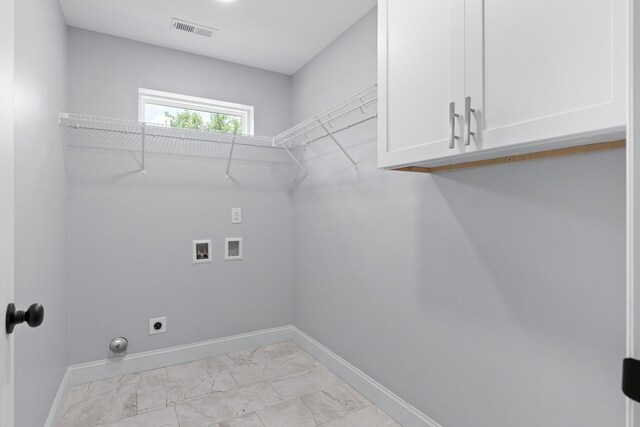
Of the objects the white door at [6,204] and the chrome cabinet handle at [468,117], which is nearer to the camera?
the white door at [6,204]

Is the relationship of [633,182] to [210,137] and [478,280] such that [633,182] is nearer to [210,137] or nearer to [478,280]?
[478,280]

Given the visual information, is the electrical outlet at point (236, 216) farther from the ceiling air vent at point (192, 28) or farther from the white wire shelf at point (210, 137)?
the ceiling air vent at point (192, 28)

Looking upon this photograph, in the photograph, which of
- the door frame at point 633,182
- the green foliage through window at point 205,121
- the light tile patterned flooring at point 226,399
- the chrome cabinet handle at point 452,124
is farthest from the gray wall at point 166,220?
the door frame at point 633,182

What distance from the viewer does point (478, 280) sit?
60.2 inches

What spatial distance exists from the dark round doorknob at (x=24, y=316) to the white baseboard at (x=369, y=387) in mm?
1724

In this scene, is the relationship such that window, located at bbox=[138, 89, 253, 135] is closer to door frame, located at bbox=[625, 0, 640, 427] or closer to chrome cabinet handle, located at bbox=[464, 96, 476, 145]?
chrome cabinet handle, located at bbox=[464, 96, 476, 145]

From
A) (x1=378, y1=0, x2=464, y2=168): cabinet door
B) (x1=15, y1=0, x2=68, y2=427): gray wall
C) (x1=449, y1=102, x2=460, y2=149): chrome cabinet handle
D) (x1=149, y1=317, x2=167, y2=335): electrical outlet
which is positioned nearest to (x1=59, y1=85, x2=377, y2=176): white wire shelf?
(x1=15, y1=0, x2=68, y2=427): gray wall

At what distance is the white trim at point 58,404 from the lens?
70.5 inches

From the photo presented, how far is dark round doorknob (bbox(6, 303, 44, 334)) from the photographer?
2.62 feet

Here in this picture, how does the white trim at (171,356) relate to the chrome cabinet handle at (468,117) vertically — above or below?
below

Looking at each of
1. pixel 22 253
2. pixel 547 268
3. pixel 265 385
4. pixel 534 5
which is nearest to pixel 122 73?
pixel 22 253

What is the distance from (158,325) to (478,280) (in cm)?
227

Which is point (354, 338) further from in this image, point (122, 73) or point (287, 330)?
point (122, 73)

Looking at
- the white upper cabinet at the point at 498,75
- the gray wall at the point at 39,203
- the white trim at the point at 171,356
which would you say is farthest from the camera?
the white trim at the point at 171,356
